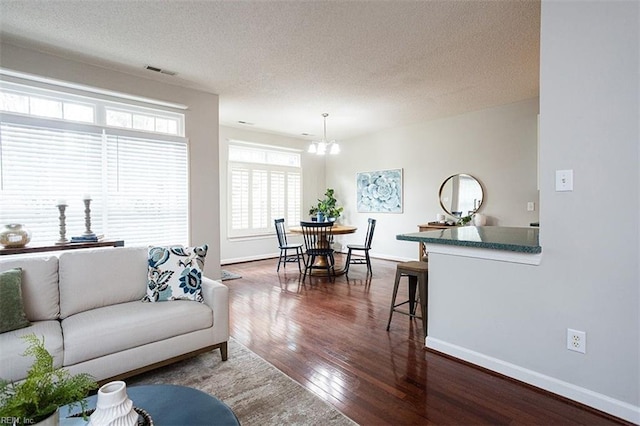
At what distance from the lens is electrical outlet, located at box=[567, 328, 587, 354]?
6.32ft

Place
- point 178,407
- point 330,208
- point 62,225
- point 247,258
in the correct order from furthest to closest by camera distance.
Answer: point 330,208 → point 247,258 → point 62,225 → point 178,407

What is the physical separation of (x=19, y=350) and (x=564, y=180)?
3243mm

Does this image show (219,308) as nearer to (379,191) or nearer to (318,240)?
(318,240)

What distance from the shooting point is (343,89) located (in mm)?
4367

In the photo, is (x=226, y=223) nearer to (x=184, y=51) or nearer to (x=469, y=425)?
(x=184, y=51)

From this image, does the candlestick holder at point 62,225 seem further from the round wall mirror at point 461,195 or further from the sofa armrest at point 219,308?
the round wall mirror at point 461,195

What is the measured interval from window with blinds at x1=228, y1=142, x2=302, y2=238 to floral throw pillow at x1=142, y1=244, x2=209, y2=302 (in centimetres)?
385

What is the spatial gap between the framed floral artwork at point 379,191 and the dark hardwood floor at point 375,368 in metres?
2.82

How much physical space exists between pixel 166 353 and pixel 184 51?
2.81m

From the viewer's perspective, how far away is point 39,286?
7.09 feet

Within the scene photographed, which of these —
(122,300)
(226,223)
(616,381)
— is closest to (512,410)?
(616,381)

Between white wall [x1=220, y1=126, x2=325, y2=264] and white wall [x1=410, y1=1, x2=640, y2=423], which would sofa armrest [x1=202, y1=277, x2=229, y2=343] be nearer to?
white wall [x1=410, y1=1, x2=640, y2=423]

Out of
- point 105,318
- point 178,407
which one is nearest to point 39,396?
point 178,407

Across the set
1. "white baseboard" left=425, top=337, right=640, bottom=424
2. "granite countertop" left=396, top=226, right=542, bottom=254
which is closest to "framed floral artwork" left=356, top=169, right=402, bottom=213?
"granite countertop" left=396, top=226, right=542, bottom=254
